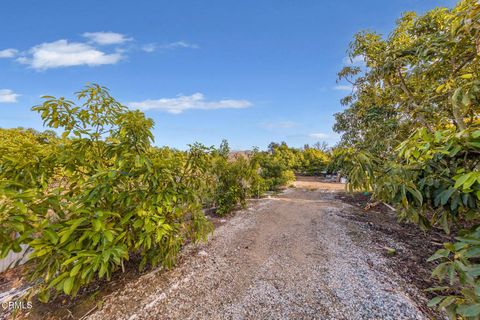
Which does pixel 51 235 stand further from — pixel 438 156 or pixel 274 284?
pixel 438 156

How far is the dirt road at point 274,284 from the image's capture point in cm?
184

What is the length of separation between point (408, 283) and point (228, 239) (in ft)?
8.26

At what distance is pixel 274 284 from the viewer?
225 cm

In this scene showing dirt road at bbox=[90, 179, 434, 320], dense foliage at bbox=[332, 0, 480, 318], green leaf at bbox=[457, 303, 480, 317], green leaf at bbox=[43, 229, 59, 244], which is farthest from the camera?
dirt road at bbox=[90, 179, 434, 320]

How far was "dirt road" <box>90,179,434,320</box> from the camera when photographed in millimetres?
1841

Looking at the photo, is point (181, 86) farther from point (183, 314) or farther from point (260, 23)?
point (183, 314)

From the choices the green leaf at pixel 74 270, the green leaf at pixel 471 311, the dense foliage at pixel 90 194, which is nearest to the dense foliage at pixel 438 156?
the green leaf at pixel 471 311

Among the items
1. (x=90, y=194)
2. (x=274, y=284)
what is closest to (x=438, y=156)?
(x=274, y=284)

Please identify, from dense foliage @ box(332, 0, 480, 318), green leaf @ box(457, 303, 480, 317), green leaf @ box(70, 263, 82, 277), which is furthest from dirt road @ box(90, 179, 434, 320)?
green leaf @ box(457, 303, 480, 317)

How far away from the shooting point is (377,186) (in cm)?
135

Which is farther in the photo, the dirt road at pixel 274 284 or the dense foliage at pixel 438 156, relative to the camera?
the dirt road at pixel 274 284

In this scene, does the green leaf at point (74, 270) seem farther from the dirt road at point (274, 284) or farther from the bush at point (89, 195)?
the dirt road at point (274, 284)

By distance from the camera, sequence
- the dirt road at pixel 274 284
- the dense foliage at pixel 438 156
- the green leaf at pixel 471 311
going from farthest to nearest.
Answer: the dirt road at pixel 274 284, the dense foliage at pixel 438 156, the green leaf at pixel 471 311

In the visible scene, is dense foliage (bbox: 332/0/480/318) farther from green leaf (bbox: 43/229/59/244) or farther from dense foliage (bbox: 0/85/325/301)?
green leaf (bbox: 43/229/59/244)
